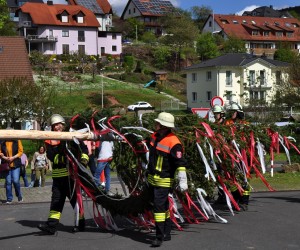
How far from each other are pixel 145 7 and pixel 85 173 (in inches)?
4259

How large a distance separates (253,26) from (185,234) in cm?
9663

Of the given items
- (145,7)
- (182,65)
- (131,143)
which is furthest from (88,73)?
(131,143)

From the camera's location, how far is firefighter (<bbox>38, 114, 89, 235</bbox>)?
9.05m

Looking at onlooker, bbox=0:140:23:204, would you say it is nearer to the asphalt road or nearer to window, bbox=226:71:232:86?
the asphalt road

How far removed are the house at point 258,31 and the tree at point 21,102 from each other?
67.4 meters

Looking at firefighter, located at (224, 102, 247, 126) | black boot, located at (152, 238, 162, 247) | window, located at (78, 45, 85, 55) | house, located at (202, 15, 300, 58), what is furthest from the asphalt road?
house, located at (202, 15, 300, 58)

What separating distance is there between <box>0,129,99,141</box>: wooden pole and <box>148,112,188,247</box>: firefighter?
111 cm

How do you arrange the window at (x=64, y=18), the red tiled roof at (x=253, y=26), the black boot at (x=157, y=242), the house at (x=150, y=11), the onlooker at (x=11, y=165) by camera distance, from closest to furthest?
the black boot at (x=157, y=242) → the onlooker at (x=11, y=165) → the window at (x=64, y=18) → the red tiled roof at (x=253, y=26) → the house at (x=150, y=11)

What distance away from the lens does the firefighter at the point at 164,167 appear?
8289 mm

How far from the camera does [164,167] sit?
8.41 m

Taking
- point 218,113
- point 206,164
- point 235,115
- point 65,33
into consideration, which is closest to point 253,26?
point 65,33

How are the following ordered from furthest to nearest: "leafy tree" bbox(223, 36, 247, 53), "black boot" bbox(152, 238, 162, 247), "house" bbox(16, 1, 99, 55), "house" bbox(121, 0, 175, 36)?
"house" bbox(121, 0, 175, 36) → "leafy tree" bbox(223, 36, 247, 53) → "house" bbox(16, 1, 99, 55) → "black boot" bbox(152, 238, 162, 247)

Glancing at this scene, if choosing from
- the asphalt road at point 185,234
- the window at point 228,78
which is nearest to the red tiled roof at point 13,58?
the window at point 228,78

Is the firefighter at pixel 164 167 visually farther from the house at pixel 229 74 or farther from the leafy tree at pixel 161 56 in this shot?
the leafy tree at pixel 161 56
